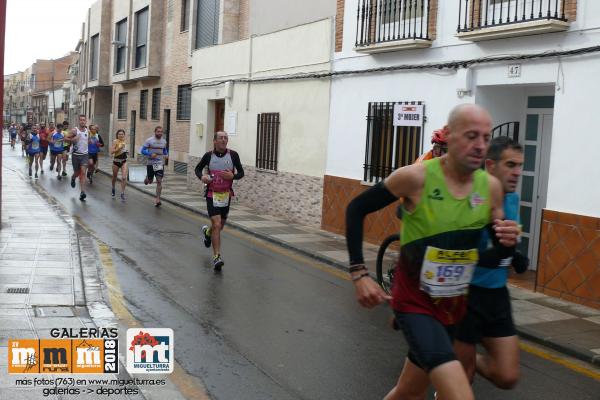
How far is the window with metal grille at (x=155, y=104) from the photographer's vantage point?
31.9m

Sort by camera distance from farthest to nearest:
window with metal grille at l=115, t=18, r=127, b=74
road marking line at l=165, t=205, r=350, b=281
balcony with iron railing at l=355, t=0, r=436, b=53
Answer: window with metal grille at l=115, t=18, r=127, b=74
balcony with iron railing at l=355, t=0, r=436, b=53
road marking line at l=165, t=205, r=350, b=281

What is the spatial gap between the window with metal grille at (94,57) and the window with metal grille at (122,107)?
488 cm

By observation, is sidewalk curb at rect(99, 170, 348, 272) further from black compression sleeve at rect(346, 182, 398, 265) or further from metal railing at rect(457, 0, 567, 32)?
black compression sleeve at rect(346, 182, 398, 265)

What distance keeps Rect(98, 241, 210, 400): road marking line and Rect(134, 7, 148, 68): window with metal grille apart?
76.7 feet

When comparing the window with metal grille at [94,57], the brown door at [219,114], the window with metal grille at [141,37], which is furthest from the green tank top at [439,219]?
the window with metal grille at [94,57]

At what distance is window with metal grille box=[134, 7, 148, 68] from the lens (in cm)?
3303

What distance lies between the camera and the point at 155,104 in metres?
32.3

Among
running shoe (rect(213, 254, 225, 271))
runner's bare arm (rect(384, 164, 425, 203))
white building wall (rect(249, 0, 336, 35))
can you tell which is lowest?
running shoe (rect(213, 254, 225, 271))

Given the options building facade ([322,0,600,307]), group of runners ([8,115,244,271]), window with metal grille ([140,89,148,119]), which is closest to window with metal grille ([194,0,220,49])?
group of runners ([8,115,244,271])

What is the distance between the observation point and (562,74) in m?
9.13

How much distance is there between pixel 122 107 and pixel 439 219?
119 ft

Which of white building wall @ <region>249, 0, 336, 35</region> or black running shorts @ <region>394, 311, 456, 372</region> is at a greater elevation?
white building wall @ <region>249, 0, 336, 35</region>

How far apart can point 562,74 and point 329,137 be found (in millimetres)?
6034

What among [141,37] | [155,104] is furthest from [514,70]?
[141,37]
